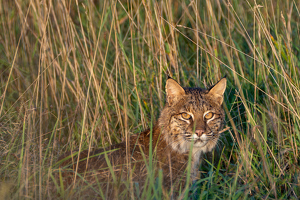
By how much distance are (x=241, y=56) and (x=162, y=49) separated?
153 centimetres

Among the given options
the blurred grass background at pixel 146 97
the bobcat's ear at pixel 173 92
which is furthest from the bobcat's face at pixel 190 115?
the blurred grass background at pixel 146 97

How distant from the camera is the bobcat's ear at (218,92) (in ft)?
14.4

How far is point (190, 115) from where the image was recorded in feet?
14.2

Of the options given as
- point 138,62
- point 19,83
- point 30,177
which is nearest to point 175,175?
point 30,177

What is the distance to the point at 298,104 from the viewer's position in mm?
4312

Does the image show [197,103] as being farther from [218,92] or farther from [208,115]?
[218,92]

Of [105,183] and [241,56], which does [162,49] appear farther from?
[105,183]

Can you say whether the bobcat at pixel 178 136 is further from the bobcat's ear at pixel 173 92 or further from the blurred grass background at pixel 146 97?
the blurred grass background at pixel 146 97

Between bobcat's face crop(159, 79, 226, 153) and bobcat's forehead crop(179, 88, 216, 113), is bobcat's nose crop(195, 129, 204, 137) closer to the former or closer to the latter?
bobcat's face crop(159, 79, 226, 153)

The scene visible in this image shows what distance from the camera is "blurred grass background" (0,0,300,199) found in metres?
3.77

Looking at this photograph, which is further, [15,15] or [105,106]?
[15,15]

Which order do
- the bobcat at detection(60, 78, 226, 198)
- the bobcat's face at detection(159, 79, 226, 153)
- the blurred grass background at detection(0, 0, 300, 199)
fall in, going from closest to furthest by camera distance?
the blurred grass background at detection(0, 0, 300, 199), the bobcat at detection(60, 78, 226, 198), the bobcat's face at detection(159, 79, 226, 153)

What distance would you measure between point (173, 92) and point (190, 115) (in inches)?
14.4

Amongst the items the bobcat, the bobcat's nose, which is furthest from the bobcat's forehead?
the bobcat's nose
